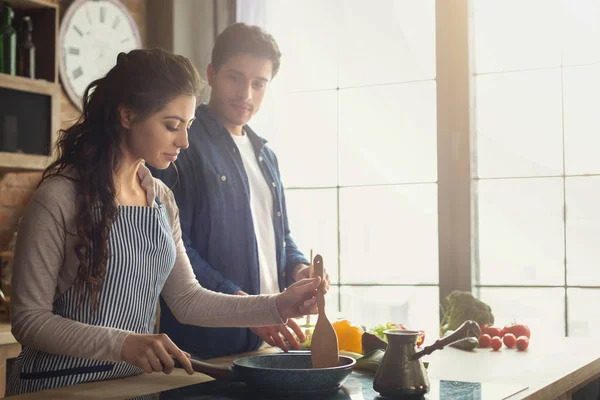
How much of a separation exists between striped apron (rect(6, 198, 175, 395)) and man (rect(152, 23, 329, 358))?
418 mm

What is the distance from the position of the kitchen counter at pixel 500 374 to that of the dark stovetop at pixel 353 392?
0.05 feet

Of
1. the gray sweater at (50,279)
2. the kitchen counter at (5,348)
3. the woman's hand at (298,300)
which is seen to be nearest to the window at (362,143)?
the kitchen counter at (5,348)

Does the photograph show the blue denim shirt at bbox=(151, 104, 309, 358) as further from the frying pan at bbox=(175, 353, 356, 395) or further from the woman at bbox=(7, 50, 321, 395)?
the frying pan at bbox=(175, 353, 356, 395)

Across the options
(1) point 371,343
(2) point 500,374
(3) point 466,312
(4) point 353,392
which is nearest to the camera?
(4) point 353,392

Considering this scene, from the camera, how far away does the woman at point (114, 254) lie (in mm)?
1596

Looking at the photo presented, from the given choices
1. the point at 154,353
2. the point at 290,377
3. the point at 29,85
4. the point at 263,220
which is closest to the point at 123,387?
the point at 154,353

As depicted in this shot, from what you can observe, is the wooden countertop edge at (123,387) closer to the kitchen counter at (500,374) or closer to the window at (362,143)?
the kitchen counter at (500,374)

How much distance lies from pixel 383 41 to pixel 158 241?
2538mm

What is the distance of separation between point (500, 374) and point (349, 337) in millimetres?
437

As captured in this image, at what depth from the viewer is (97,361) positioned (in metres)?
1.68

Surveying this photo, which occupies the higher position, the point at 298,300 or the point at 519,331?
the point at 298,300

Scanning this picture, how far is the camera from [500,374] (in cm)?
188

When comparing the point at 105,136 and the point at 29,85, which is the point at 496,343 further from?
the point at 29,85

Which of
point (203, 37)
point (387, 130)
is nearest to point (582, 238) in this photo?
point (387, 130)
